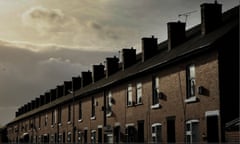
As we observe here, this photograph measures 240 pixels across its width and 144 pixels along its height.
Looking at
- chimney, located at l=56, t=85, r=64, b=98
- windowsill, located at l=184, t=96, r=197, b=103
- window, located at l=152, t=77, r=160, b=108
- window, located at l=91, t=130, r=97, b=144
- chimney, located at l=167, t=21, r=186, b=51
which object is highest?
chimney, located at l=167, t=21, r=186, b=51

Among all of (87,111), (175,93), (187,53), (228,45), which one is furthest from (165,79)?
(87,111)

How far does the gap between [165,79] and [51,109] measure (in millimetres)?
37914

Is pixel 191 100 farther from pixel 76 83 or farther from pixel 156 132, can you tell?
pixel 76 83

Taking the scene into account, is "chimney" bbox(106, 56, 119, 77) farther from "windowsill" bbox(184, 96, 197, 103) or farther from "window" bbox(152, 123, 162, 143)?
"windowsill" bbox(184, 96, 197, 103)

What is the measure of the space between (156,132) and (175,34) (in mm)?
6854

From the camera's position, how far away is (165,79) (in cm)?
3312

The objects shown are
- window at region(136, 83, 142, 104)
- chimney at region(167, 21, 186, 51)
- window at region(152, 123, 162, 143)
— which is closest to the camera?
window at region(152, 123, 162, 143)

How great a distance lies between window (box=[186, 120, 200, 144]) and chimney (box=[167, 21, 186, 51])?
22.8ft

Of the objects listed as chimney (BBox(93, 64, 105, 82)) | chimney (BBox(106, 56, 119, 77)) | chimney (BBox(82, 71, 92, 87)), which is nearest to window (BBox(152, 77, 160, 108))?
chimney (BBox(106, 56, 119, 77))

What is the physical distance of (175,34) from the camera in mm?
34812

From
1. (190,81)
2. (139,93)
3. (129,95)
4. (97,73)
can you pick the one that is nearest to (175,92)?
(190,81)

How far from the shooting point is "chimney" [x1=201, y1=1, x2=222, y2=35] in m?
29.7

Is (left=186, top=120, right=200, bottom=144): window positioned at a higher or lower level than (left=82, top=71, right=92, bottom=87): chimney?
lower

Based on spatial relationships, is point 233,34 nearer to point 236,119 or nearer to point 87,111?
point 236,119
